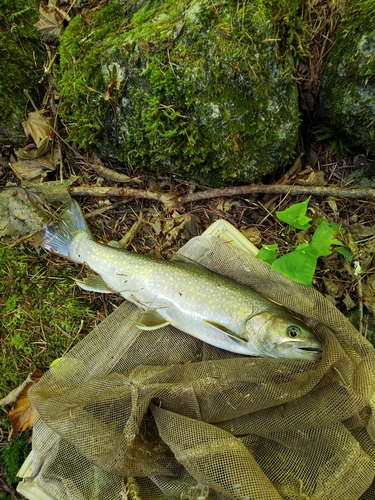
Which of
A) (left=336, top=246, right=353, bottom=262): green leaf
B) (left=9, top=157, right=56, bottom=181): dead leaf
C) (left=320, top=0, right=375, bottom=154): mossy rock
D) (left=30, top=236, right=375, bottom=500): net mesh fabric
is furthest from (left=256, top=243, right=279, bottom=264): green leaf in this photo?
(left=9, top=157, right=56, bottom=181): dead leaf

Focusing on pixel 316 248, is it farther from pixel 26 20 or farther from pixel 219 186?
pixel 26 20

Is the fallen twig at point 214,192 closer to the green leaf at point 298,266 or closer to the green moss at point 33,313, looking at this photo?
the green leaf at point 298,266

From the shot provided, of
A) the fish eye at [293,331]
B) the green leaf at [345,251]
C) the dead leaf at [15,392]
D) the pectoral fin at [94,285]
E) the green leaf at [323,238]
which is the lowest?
the green leaf at [345,251]

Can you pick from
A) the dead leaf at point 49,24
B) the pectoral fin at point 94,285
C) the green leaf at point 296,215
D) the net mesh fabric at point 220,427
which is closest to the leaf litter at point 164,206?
the dead leaf at point 49,24

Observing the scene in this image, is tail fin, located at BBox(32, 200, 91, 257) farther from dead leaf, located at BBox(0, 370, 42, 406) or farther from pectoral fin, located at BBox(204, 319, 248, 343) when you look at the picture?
pectoral fin, located at BBox(204, 319, 248, 343)

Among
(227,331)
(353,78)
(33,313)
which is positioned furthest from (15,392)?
(353,78)

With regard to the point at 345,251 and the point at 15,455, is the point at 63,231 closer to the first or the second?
the point at 15,455

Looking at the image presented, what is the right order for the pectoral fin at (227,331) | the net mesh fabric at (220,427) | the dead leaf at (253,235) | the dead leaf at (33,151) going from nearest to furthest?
the net mesh fabric at (220,427)
the pectoral fin at (227,331)
the dead leaf at (253,235)
the dead leaf at (33,151)
